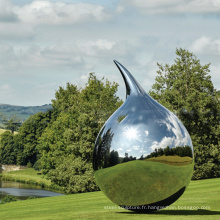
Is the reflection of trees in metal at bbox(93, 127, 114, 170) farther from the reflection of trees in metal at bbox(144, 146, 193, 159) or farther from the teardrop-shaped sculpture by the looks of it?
the reflection of trees in metal at bbox(144, 146, 193, 159)

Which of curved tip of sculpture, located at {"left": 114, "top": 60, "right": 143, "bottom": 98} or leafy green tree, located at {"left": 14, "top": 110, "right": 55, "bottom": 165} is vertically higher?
leafy green tree, located at {"left": 14, "top": 110, "right": 55, "bottom": 165}

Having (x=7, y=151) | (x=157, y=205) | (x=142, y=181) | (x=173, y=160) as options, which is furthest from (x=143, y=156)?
(x=7, y=151)

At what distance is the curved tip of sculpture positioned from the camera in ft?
39.7

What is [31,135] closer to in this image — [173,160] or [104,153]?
[104,153]

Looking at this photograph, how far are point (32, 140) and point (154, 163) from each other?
272ft

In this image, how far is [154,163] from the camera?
11.1m

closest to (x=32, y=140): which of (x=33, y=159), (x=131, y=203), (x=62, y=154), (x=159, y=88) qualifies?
(x=33, y=159)

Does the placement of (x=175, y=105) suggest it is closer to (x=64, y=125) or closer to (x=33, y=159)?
(x=64, y=125)

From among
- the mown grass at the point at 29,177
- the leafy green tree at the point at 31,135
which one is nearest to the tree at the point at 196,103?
the mown grass at the point at 29,177

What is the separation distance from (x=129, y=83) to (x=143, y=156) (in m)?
2.27

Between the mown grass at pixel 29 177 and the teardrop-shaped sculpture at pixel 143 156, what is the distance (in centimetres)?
5752

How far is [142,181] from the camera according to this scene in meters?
11.0

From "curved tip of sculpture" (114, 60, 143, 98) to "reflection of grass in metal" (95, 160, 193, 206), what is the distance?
2.03 metres

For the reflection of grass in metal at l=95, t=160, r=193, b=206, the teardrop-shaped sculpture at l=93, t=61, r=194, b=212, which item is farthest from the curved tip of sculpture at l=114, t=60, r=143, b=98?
the reflection of grass in metal at l=95, t=160, r=193, b=206
